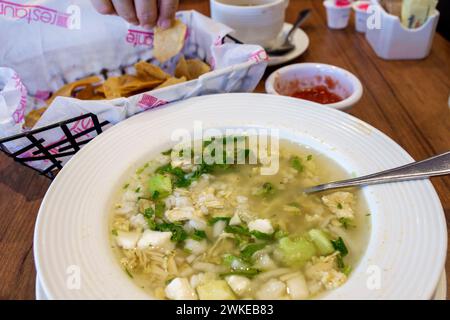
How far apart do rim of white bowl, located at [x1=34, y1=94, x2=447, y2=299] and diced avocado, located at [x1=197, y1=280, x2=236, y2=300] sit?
0.46 ft

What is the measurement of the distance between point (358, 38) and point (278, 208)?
1632mm

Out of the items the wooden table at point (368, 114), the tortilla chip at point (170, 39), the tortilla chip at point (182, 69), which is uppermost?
the tortilla chip at point (170, 39)

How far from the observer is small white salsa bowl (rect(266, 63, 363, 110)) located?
186 centimetres

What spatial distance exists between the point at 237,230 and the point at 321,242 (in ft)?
0.82

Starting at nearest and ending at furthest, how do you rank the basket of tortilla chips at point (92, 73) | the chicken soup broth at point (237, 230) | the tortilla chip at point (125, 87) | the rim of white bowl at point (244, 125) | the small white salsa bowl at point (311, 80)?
the rim of white bowl at point (244, 125) → the chicken soup broth at point (237, 230) → the basket of tortilla chips at point (92, 73) → the tortilla chip at point (125, 87) → the small white salsa bowl at point (311, 80)

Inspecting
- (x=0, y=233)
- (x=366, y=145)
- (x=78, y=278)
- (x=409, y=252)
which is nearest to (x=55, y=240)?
(x=78, y=278)

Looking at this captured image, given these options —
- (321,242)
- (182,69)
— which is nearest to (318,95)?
(182,69)

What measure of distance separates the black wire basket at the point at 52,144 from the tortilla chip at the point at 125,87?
0.75ft

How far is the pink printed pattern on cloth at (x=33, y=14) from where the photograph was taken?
189 cm

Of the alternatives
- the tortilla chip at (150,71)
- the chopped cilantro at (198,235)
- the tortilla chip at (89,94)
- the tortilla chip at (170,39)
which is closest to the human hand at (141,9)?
the tortilla chip at (170,39)

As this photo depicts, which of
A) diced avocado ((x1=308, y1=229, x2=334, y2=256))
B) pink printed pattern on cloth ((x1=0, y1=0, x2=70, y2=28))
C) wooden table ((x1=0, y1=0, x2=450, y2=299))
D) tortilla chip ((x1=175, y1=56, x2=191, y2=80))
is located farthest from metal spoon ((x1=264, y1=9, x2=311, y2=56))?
diced avocado ((x1=308, y1=229, x2=334, y2=256))

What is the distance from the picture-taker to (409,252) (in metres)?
1.04

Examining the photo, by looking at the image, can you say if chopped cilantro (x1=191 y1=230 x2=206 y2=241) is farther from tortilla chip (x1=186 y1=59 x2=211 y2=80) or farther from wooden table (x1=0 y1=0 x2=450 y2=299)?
tortilla chip (x1=186 y1=59 x2=211 y2=80)

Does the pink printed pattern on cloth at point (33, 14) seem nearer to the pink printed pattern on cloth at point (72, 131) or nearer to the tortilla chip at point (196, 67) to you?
the tortilla chip at point (196, 67)
